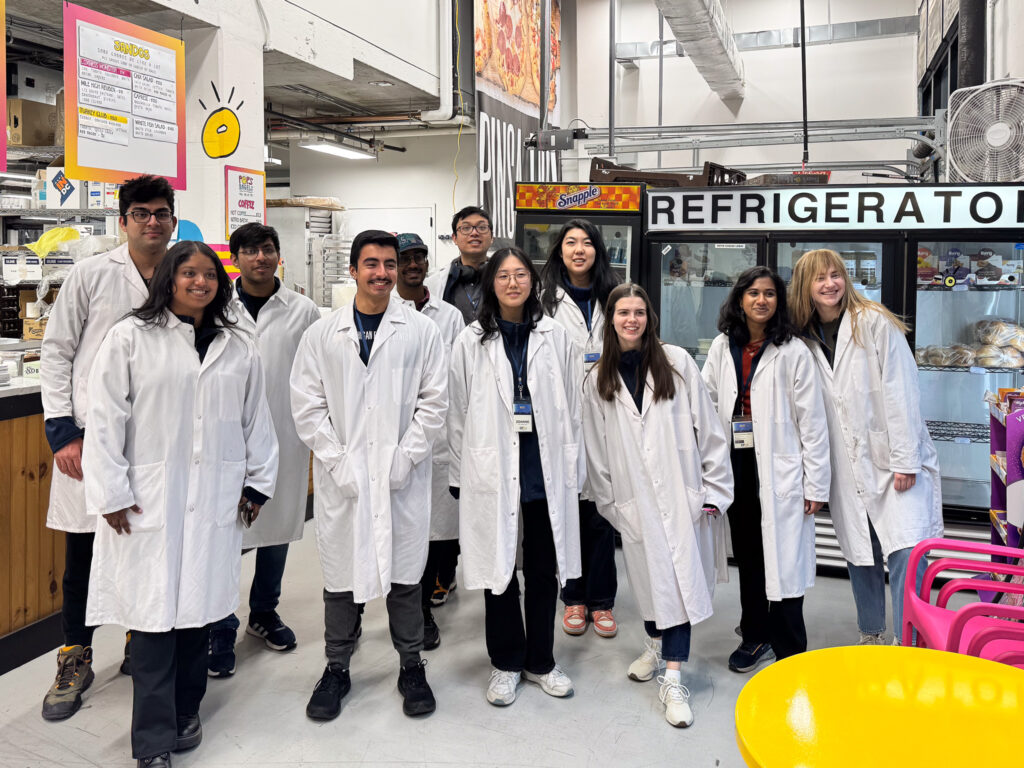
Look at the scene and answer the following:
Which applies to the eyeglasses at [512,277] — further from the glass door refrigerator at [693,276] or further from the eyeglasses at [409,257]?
the glass door refrigerator at [693,276]

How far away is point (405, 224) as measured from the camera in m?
10.4

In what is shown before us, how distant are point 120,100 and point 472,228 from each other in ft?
6.68

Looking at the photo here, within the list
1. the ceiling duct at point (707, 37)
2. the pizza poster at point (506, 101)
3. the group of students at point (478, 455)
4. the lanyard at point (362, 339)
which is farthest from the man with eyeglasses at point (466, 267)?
the ceiling duct at point (707, 37)

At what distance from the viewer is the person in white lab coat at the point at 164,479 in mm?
2523

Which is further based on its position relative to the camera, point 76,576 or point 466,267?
point 466,267

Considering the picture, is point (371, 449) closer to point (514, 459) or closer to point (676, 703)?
point (514, 459)

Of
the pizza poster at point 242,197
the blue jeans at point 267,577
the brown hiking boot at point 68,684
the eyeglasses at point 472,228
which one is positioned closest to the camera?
the brown hiking boot at point 68,684

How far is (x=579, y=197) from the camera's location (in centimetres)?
483

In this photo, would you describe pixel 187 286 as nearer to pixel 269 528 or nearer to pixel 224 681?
pixel 269 528

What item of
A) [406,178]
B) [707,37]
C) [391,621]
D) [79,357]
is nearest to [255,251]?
[79,357]

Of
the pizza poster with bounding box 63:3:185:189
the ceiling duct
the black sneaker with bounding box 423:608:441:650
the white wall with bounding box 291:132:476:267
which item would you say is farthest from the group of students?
the white wall with bounding box 291:132:476:267

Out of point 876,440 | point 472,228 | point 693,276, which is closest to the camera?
point 876,440

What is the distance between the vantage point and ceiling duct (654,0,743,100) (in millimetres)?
7820

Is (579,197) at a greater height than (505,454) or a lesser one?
greater
